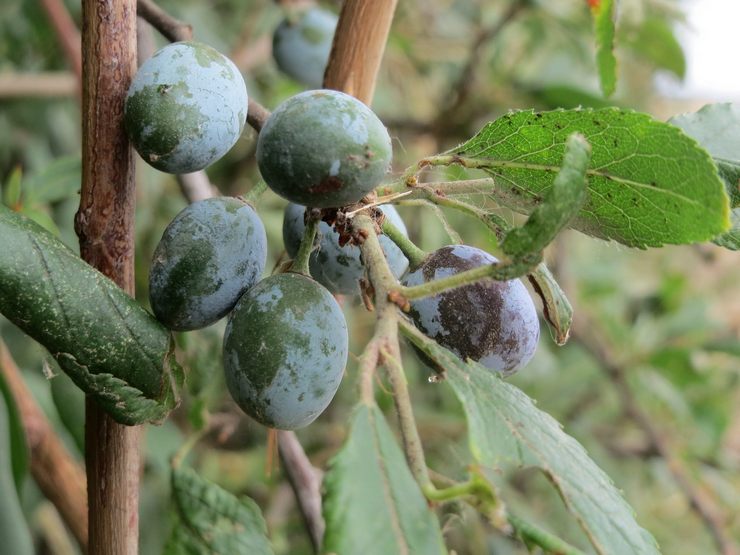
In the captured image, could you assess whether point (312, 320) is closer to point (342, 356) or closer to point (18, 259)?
point (342, 356)

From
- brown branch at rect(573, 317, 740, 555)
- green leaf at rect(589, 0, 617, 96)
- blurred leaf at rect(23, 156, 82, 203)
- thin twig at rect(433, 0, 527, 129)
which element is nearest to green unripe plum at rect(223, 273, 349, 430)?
green leaf at rect(589, 0, 617, 96)

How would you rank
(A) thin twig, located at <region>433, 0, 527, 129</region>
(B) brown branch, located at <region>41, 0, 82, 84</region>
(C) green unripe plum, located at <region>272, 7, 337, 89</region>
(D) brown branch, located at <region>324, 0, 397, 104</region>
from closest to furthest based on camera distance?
(D) brown branch, located at <region>324, 0, 397, 104</region>
(C) green unripe plum, located at <region>272, 7, 337, 89</region>
(B) brown branch, located at <region>41, 0, 82, 84</region>
(A) thin twig, located at <region>433, 0, 527, 129</region>

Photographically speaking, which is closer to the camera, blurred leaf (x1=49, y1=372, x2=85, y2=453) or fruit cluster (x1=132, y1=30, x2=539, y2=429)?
fruit cluster (x1=132, y1=30, x2=539, y2=429)

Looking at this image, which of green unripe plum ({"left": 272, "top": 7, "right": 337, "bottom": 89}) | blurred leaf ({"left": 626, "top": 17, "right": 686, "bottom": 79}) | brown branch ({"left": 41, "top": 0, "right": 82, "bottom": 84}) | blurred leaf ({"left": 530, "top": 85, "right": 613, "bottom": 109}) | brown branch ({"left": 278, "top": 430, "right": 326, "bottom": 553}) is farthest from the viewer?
blurred leaf ({"left": 626, "top": 17, "right": 686, "bottom": 79})

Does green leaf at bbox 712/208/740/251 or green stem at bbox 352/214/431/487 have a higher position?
green leaf at bbox 712/208/740/251

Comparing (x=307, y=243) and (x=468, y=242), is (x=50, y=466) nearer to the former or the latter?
(x=307, y=243)

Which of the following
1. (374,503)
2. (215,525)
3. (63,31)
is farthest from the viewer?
(63,31)

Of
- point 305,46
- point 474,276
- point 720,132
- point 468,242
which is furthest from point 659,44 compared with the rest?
point 474,276

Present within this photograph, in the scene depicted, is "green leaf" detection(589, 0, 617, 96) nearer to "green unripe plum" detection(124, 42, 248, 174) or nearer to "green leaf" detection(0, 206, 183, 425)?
"green unripe plum" detection(124, 42, 248, 174)
